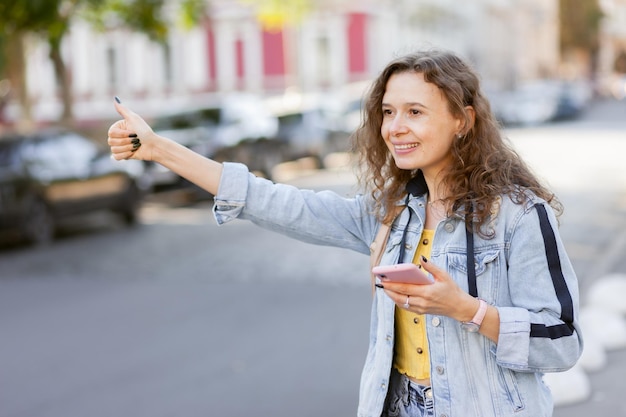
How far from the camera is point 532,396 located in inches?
108

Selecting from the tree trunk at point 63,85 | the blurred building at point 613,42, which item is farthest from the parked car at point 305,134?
the blurred building at point 613,42

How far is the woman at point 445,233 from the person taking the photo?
262 cm

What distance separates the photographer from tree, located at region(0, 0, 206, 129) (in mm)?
16344

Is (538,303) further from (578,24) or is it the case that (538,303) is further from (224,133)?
(578,24)

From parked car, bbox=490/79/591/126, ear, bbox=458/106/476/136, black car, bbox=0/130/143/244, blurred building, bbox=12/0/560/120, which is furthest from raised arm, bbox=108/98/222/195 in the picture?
blurred building, bbox=12/0/560/120

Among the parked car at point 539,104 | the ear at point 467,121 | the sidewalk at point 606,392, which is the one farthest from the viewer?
the parked car at point 539,104

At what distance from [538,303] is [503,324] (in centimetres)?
11

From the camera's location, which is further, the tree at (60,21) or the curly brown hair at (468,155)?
the tree at (60,21)

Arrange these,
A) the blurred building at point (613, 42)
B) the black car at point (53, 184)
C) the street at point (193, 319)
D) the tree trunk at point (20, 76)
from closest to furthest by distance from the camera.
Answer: the street at point (193, 319)
the black car at point (53, 184)
the tree trunk at point (20, 76)
the blurred building at point (613, 42)

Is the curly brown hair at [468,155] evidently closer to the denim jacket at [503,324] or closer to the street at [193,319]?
the denim jacket at [503,324]

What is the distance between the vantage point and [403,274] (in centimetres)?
241

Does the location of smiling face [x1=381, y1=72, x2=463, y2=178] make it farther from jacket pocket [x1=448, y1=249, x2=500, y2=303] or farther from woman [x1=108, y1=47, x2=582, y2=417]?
jacket pocket [x1=448, y1=249, x2=500, y2=303]

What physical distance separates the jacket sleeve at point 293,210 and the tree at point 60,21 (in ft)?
44.9

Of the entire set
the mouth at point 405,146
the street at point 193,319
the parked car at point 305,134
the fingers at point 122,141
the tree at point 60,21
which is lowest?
the street at point 193,319
